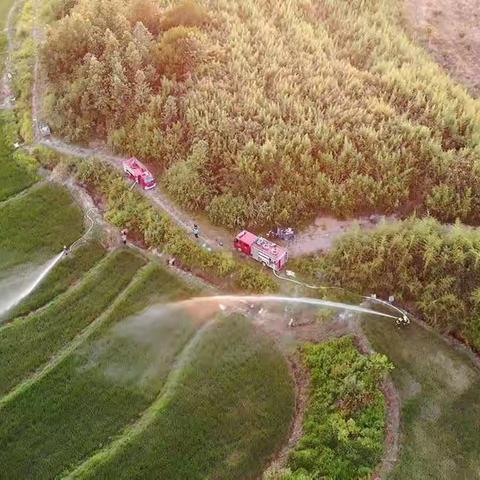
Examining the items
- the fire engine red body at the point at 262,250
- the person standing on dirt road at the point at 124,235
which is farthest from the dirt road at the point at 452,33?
the person standing on dirt road at the point at 124,235

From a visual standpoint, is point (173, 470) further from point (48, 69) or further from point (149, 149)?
point (48, 69)

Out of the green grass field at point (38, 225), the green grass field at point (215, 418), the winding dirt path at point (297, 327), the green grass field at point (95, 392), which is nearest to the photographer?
Answer: the green grass field at point (215, 418)

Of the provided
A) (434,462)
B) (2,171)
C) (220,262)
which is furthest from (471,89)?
(2,171)

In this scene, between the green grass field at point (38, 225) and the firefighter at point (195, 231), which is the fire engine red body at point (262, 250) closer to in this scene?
the firefighter at point (195, 231)

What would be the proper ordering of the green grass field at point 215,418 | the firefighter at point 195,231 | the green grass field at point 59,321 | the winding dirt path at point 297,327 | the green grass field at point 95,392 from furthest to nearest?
the firefighter at point 195,231 < the green grass field at point 59,321 < the winding dirt path at point 297,327 < the green grass field at point 95,392 < the green grass field at point 215,418

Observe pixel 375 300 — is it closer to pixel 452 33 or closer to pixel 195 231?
pixel 195 231

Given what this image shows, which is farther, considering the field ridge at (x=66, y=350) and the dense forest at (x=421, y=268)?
the dense forest at (x=421, y=268)
